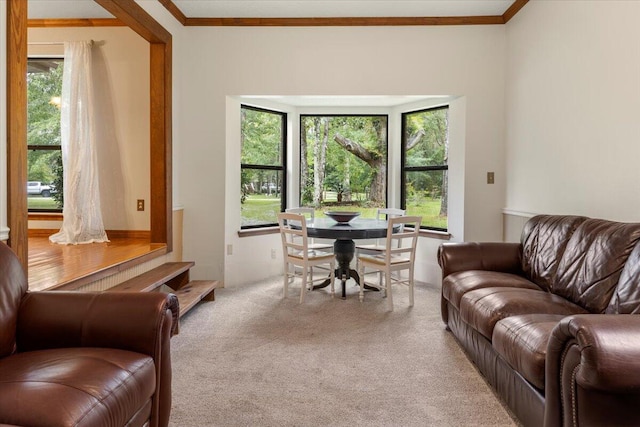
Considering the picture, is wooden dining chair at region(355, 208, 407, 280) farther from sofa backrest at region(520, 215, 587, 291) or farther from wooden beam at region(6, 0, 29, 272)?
wooden beam at region(6, 0, 29, 272)

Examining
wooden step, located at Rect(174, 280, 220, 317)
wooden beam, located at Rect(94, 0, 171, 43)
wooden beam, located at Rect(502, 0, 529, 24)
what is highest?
wooden beam, located at Rect(502, 0, 529, 24)

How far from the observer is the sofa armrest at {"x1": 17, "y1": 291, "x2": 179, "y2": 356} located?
1.73 metres

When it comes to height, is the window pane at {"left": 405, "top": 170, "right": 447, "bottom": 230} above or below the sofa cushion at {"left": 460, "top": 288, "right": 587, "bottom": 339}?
above

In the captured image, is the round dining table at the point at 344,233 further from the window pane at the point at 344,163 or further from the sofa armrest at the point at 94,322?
the sofa armrest at the point at 94,322

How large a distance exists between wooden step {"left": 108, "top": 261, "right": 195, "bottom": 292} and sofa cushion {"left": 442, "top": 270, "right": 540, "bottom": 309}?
2.14m

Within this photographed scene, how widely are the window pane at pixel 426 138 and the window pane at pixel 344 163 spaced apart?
1.20 feet

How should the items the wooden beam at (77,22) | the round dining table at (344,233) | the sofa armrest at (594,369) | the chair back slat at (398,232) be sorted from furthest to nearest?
the wooden beam at (77,22)
the round dining table at (344,233)
the chair back slat at (398,232)
the sofa armrest at (594,369)

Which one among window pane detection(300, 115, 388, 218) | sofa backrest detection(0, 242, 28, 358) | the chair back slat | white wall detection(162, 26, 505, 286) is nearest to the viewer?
sofa backrest detection(0, 242, 28, 358)

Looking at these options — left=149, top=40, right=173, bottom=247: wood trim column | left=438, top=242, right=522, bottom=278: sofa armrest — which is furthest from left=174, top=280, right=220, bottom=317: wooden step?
left=438, top=242, right=522, bottom=278: sofa armrest

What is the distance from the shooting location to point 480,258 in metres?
3.32

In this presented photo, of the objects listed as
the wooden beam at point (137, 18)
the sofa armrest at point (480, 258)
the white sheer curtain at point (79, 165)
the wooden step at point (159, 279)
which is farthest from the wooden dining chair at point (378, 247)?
the wooden beam at point (137, 18)

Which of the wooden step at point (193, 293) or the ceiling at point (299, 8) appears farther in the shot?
the ceiling at point (299, 8)

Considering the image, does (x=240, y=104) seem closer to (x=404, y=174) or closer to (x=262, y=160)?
(x=262, y=160)

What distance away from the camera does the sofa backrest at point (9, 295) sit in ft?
5.57
